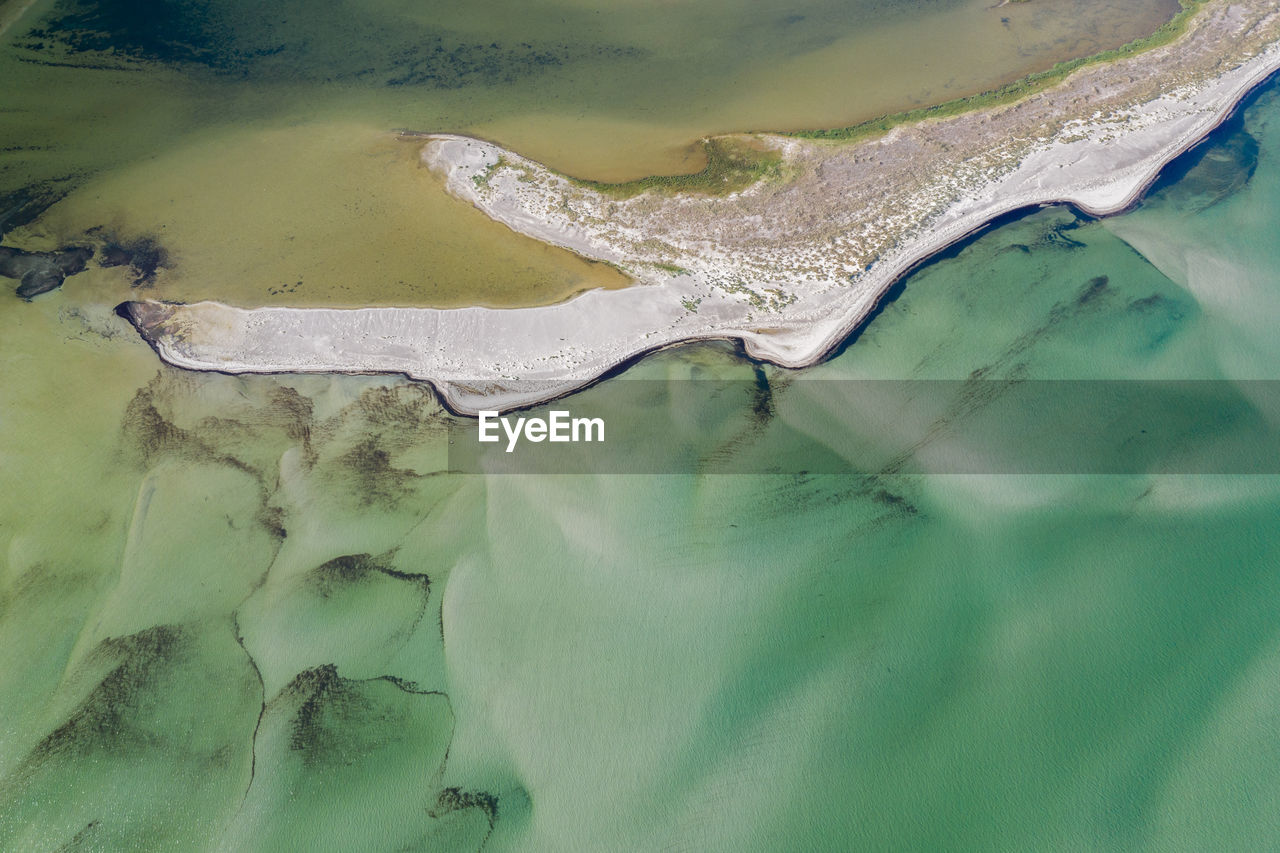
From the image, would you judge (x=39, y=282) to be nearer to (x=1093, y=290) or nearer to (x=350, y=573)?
(x=350, y=573)

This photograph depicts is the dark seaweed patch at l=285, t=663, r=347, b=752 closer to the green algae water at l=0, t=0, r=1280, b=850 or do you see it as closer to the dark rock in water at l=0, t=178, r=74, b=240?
the green algae water at l=0, t=0, r=1280, b=850

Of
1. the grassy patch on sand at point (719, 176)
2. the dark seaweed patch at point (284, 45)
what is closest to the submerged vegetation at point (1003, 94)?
the grassy patch on sand at point (719, 176)

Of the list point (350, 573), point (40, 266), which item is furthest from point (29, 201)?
point (350, 573)

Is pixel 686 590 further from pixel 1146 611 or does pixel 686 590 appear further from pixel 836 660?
pixel 1146 611

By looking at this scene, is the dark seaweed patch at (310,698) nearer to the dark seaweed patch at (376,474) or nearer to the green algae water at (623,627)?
the green algae water at (623,627)

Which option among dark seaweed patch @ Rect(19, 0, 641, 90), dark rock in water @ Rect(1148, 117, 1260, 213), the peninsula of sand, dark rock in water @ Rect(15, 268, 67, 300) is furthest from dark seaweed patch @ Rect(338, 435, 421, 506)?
dark rock in water @ Rect(1148, 117, 1260, 213)
